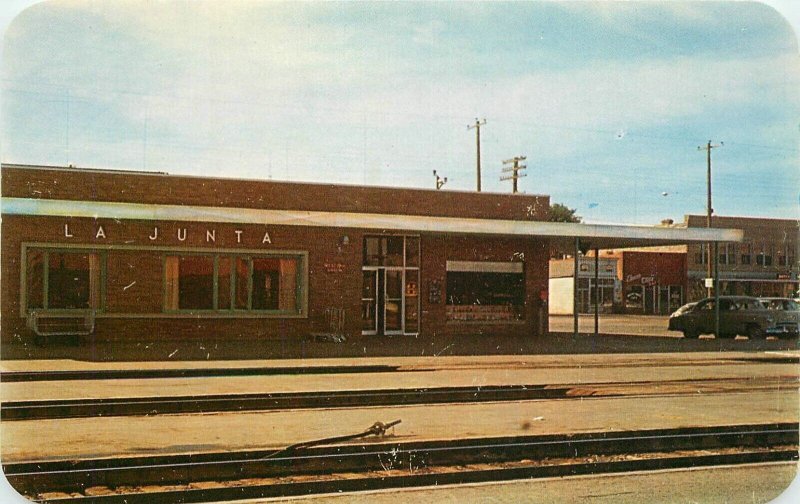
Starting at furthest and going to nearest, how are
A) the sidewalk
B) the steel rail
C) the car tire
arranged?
1. the car tire
2. the sidewalk
3. the steel rail

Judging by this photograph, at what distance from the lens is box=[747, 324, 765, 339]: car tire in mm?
27172

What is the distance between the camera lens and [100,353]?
60.0ft

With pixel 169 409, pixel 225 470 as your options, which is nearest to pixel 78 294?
pixel 169 409

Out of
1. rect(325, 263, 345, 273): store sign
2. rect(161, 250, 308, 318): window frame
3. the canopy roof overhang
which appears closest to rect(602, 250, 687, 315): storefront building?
the canopy roof overhang

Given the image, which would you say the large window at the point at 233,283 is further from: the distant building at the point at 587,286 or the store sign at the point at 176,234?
the distant building at the point at 587,286

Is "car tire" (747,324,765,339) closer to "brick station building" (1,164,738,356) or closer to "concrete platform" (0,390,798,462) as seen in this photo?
"brick station building" (1,164,738,356)

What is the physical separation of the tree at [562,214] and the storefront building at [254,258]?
5731cm

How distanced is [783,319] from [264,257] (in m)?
16.0

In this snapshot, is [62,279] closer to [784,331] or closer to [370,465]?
[370,465]

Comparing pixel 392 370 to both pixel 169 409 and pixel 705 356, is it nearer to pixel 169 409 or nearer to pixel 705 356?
pixel 169 409

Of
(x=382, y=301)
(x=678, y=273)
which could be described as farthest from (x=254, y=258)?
(x=678, y=273)

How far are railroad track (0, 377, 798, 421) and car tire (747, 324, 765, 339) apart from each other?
12402mm

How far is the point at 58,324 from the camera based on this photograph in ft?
64.2

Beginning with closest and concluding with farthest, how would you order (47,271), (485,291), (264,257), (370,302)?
(47,271) → (264,257) → (370,302) → (485,291)
